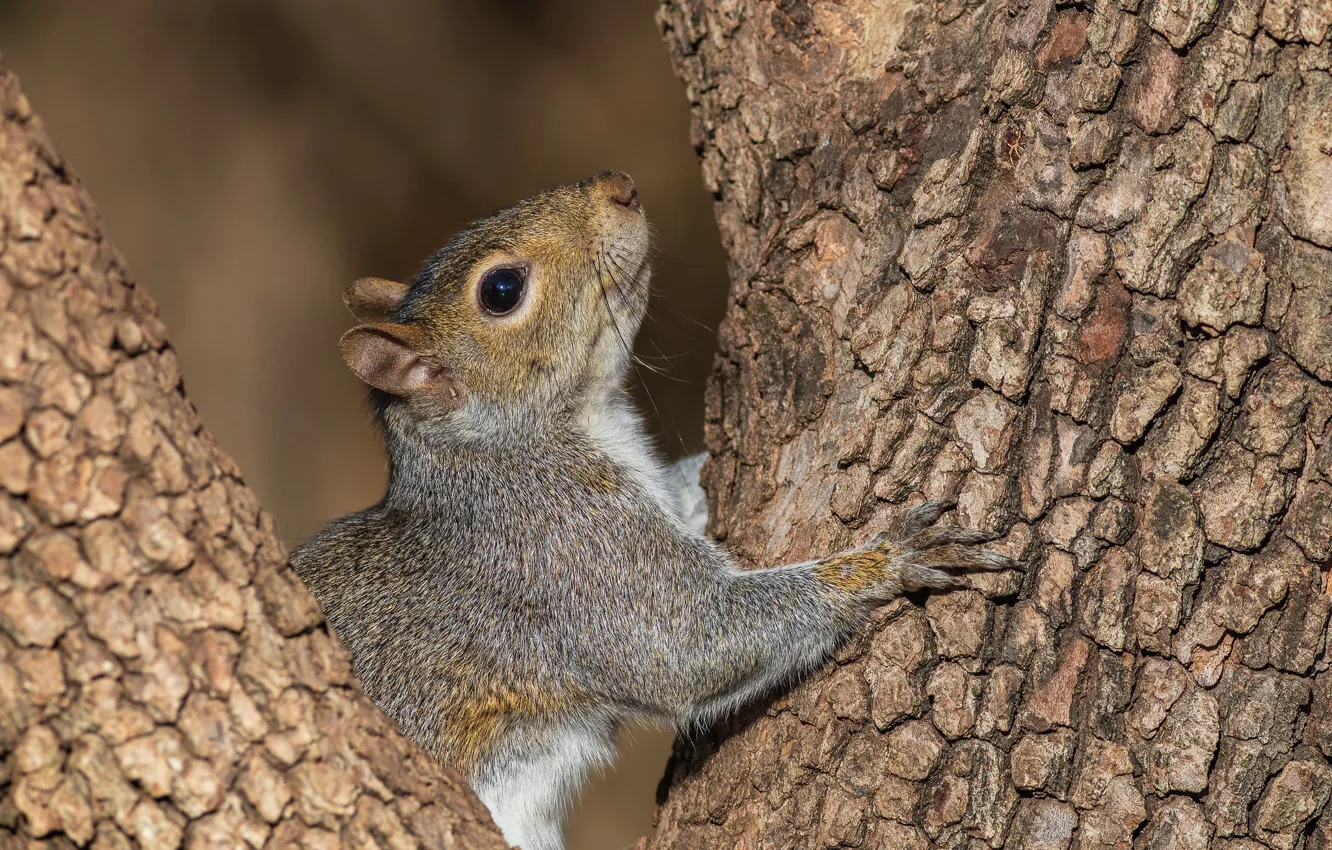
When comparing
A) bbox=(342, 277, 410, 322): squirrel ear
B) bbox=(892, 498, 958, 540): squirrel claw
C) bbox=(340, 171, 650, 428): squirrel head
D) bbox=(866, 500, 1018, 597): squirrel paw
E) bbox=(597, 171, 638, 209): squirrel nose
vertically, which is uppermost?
bbox=(342, 277, 410, 322): squirrel ear

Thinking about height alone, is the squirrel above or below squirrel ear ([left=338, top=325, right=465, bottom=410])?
below

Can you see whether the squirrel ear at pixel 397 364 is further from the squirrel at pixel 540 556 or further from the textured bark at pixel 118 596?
the textured bark at pixel 118 596

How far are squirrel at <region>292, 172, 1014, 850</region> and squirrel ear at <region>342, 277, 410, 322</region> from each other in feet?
0.84

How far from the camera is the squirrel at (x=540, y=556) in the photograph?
130 inches

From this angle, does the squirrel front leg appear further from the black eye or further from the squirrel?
the black eye

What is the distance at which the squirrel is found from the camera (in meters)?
3.30

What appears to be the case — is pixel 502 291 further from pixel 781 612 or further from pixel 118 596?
pixel 118 596

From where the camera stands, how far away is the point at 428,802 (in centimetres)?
215

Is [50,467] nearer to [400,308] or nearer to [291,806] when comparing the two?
[291,806]

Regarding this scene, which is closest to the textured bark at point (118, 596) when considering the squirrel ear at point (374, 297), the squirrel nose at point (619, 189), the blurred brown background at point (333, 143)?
the squirrel nose at point (619, 189)

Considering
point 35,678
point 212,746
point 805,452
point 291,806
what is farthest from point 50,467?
point 805,452

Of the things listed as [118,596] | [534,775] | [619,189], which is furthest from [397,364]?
Answer: [118,596]

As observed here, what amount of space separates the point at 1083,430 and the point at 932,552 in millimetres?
436

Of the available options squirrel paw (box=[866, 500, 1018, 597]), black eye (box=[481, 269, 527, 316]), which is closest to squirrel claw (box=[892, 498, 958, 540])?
squirrel paw (box=[866, 500, 1018, 597])
